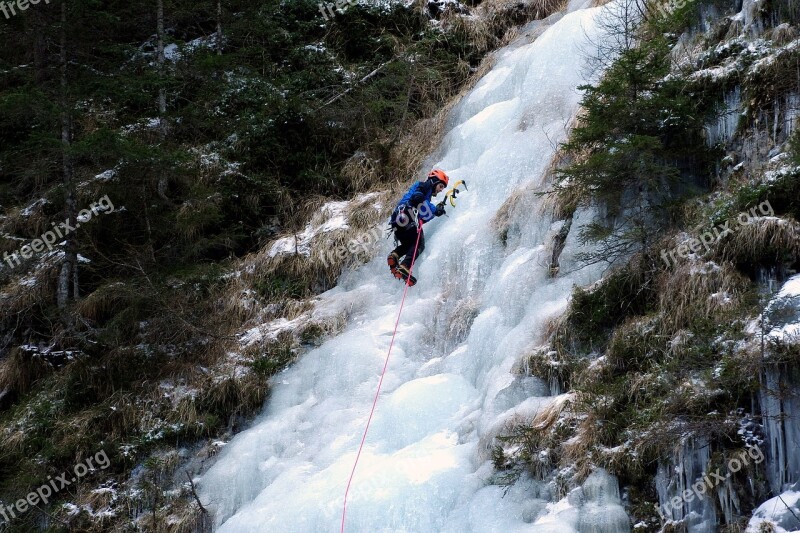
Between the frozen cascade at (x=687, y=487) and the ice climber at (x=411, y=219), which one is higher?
the ice climber at (x=411, y=219)

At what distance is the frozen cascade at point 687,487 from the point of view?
564 centimetres

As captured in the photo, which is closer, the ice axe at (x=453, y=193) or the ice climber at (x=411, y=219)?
the ice climber at (x=411, y=219)

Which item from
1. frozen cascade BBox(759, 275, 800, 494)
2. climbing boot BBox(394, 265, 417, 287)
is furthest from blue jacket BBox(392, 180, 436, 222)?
frozen cascade BBox(759, 275, 800, 494)

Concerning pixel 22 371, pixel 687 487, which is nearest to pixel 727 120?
pixel 687 487

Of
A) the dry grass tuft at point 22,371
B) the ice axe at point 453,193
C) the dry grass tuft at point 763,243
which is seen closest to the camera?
the dry grass tuft at point 763,243

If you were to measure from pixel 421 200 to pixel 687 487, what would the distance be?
4.82 meters

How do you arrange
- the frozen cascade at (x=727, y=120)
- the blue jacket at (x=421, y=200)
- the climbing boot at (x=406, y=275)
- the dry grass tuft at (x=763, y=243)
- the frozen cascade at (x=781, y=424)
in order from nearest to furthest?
the frozen cascade at (x=781, y=424) < the dry grass tuft at (x=763, y=243) < the frozen cascade at (x=727, y=120) < the climbing boot at (x=406, y=275) < the blue jacket at (x=421, y=200)

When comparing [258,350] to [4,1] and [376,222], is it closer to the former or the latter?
[376,222]

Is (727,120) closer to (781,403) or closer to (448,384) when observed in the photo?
(781,403)

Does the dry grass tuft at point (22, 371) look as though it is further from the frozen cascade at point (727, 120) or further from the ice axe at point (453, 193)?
the frozen cascade at point (727, 120)

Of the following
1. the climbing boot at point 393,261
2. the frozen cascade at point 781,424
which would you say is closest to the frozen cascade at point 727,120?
the frozen cascade at point 781,424

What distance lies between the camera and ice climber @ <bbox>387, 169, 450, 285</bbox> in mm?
9555

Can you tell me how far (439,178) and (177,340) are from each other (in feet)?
11.8

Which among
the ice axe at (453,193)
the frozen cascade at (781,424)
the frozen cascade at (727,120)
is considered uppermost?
the frozen cascade at (727,120)
